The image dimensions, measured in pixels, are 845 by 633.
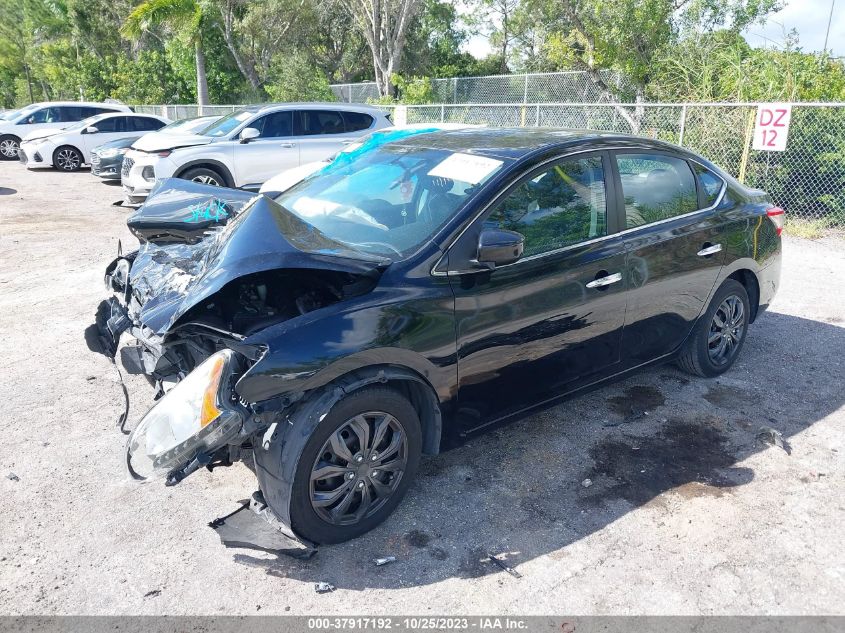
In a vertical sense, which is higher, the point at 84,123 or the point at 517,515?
the point at 84,123

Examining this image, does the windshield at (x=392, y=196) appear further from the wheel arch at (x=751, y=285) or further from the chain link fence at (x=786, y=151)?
the chain link fence at (x=786, y=151)

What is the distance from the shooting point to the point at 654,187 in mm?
4352

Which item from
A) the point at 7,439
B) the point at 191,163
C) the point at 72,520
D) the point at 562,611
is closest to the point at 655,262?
the point at 562,611

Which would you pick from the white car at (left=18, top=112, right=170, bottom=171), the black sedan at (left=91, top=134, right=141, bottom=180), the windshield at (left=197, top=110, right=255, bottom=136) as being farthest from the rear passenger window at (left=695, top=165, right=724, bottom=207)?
the white car at (left=18, top=112, right=170, bottom=171)

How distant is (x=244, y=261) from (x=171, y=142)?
9.72m

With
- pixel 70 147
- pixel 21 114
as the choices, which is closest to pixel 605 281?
pixel 70 147

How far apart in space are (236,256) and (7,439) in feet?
7.30

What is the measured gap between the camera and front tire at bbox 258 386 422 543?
9.60 feet

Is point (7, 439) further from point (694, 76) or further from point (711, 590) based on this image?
point (694, 76)

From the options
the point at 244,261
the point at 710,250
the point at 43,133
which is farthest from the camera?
the point at 43,133

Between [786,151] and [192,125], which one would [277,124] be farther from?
[786,151]

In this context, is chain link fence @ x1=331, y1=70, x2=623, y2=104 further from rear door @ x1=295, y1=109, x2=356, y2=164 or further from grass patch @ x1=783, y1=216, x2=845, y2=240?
rear door @ x1=295, y1=109, x2=356, y2=164

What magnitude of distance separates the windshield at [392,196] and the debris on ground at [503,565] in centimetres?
149

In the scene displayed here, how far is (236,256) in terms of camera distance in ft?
9.67
